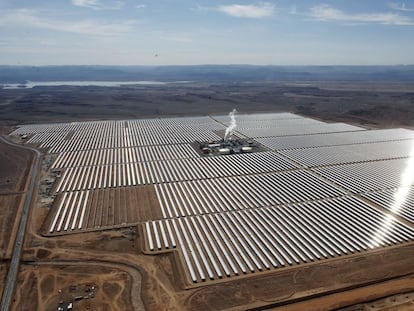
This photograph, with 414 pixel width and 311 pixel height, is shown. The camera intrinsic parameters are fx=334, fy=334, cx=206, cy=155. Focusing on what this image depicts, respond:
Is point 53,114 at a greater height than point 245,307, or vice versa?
point 53,114

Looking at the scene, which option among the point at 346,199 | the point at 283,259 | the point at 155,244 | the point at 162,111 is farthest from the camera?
the point at 162,111

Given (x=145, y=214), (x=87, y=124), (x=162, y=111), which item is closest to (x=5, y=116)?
(x=87, y=124)

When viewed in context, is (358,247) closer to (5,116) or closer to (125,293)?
(125,293)

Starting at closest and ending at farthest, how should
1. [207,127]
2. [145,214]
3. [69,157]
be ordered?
[145,214] < [69,157] < [207,127]

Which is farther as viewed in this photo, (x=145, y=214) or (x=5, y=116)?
(x=5, y=116)

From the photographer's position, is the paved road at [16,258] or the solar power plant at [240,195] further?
the solar power plant at [240,195]

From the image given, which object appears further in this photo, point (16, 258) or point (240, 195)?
point (240, 195)

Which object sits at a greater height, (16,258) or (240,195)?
(240,195)

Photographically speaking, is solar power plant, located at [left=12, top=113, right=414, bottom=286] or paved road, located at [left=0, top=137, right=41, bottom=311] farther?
solar power plant, located at [left=12, top=113, right=414, bottom=286]
